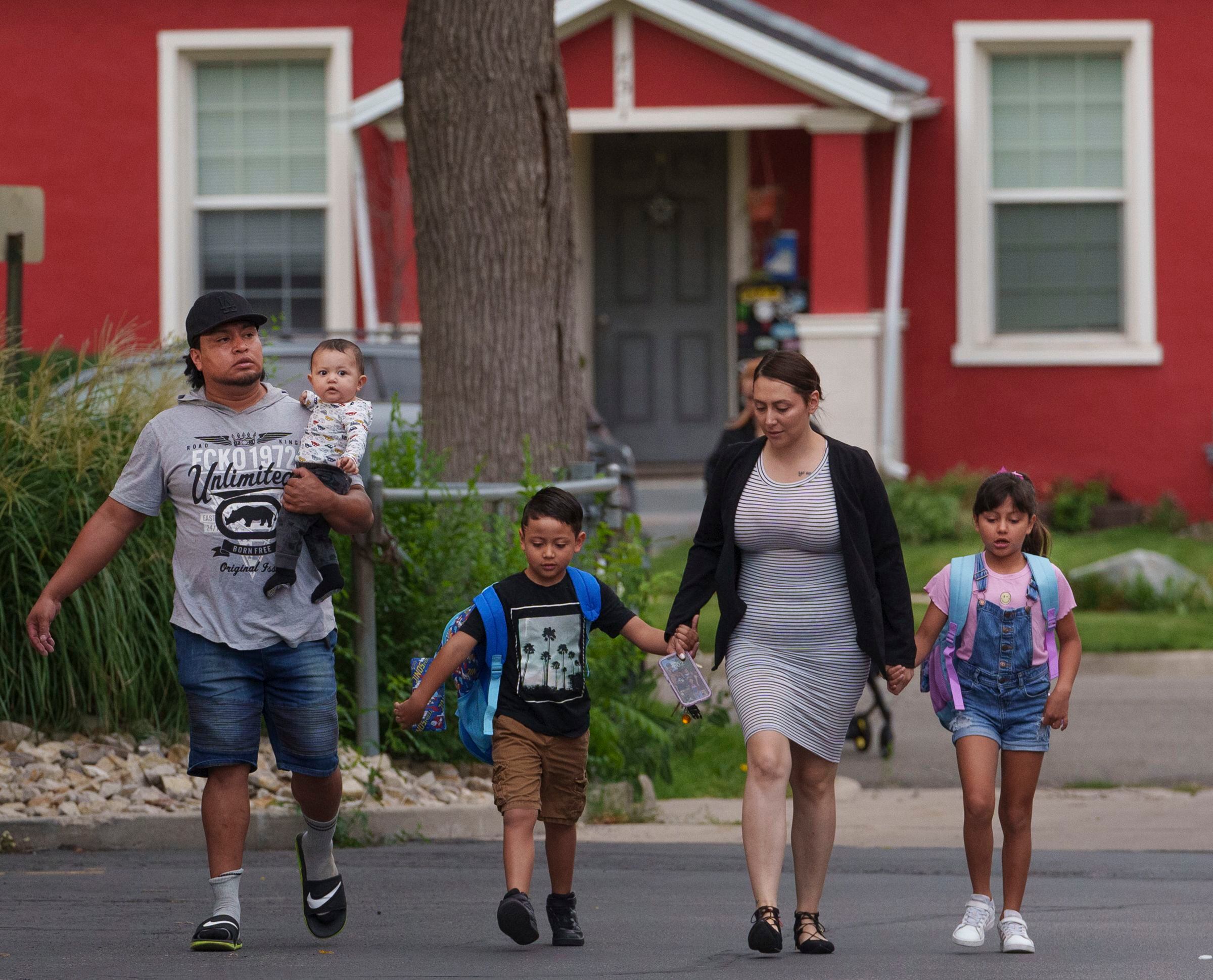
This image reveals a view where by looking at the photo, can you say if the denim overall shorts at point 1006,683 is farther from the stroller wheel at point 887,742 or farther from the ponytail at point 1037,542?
the stroller wheel at point 887,742

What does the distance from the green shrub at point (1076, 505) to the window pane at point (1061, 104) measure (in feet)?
9.39

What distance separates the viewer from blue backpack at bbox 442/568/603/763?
5246 mm

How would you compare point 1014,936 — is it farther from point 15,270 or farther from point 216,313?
point 15,270

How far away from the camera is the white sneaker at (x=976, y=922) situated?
17.0 ft

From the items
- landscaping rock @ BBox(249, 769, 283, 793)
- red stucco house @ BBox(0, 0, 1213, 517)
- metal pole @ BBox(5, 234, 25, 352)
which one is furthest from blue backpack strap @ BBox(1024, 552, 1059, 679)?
red stucco house @ BBox(0, 0, 1213, 517)

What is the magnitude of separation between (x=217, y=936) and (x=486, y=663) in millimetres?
1078

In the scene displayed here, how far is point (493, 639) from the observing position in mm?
5238

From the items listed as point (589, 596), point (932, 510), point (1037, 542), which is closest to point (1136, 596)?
point (932, 510)

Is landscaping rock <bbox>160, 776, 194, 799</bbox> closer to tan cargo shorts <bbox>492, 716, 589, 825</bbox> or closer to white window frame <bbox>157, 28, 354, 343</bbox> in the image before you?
tan cargo shorts <bbox>492, 716, 589, 825</bbox>

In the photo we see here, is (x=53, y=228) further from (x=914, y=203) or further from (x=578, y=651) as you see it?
(x=578, y=651)

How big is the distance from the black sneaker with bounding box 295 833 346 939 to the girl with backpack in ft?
5.67

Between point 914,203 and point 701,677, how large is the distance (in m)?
11.9

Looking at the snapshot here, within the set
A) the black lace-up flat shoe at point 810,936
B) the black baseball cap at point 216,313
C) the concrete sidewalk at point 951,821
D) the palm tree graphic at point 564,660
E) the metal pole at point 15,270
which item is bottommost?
the concrete sidewalk at point 951,821

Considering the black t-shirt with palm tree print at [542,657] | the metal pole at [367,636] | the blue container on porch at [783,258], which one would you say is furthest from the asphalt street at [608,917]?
the blue container on porch at [783,258]
